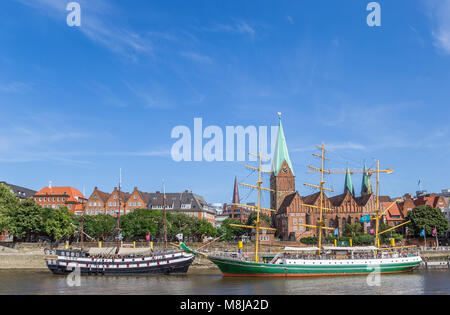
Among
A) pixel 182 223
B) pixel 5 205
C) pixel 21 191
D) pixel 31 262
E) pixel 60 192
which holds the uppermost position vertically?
pixel 21 191

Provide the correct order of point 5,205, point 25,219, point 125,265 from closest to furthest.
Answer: point 125,265 → point 25,219 → point 5,205

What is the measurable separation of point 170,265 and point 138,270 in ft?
15.7

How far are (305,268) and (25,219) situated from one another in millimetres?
60004

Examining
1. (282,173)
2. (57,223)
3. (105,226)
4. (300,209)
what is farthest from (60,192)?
(300,209)

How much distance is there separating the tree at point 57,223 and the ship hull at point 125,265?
2598cm

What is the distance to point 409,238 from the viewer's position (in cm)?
10862

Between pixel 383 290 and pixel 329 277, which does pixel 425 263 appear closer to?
pixel 329 277

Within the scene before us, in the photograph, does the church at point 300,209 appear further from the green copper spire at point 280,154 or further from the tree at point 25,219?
the tree at point 25,219

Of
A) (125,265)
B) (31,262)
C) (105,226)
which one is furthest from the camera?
(105,226)

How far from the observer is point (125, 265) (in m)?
62.8

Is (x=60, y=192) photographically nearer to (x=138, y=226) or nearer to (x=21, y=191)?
(x=21, y=191)

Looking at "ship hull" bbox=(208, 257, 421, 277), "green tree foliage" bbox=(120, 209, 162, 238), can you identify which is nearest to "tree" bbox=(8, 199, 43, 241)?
"green tree foliage" bbox=(120, 209, 162, 238)

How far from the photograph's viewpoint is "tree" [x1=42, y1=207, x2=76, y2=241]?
8788 centimetres
